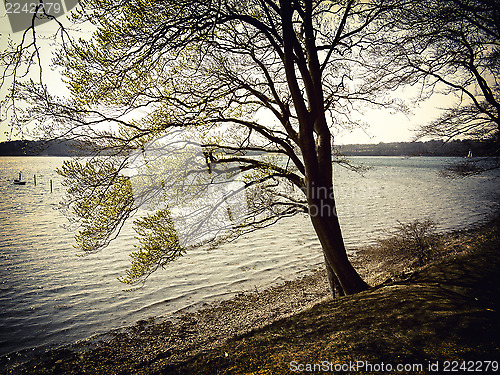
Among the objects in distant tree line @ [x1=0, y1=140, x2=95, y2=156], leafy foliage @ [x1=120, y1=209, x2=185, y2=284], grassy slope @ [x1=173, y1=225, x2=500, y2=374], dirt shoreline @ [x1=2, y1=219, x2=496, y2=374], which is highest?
distant tree line @ [x1=0, y1=140, x2=95, y2=156]

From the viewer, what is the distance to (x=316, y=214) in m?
6.24

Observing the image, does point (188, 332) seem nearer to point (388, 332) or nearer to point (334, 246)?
point (334, 246)

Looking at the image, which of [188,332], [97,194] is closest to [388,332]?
[97,194]

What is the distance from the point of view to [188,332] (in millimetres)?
8820

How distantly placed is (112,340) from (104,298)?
11.7 feet

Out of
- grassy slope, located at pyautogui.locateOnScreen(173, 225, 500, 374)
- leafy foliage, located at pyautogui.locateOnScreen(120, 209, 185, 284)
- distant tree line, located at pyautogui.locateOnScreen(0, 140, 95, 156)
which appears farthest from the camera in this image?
leafy foliage, located at pyautogui.locateOnScreen(120, 209, 185, 284)

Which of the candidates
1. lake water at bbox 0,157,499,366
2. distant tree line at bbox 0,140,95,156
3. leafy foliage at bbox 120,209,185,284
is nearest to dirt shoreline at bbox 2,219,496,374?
lake water at bbox 0,157,499,366

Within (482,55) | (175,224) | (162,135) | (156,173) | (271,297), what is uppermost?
(482,55)

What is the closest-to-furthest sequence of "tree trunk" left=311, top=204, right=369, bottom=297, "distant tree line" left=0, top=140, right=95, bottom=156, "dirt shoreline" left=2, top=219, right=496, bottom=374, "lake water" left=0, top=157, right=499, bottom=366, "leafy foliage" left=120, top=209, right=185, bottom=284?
"distant tree line" left=0, top=140, right=95, bottom=156
"tree trunk" left=311, top=204, right=369, bottom=297
"leafy foliage" left=120, top=209, right=185, bottom=284
"dirt shoreline" left=2, top=219, right=496, bottom=374
"lake water" left=0, top=157, right=499, bottom=366

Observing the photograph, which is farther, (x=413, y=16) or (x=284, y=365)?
(x=413, y=16)

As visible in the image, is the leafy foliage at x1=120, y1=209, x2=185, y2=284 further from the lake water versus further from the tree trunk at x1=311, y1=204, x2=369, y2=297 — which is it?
the tree trunk at x1=311, y1=204, x2=369, y2=297

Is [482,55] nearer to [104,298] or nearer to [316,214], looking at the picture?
[316,214]

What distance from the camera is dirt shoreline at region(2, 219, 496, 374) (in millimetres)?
7267

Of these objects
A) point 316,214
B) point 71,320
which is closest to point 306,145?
point 316,214
